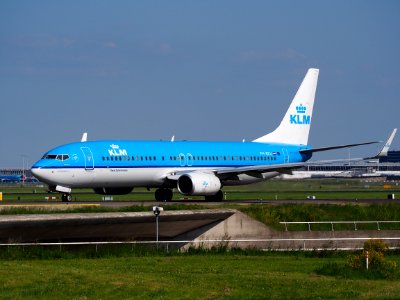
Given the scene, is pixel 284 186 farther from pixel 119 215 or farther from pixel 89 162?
pixel 119 215

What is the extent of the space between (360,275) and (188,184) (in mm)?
31684

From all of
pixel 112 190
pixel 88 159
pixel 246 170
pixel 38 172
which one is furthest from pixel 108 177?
pixel 246 170

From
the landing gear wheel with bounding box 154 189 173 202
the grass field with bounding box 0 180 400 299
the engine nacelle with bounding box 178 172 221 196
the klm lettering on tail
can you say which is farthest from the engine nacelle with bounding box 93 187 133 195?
the grass field with bounding box 0 180 400 299

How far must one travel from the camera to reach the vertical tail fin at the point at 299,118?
7094 cm

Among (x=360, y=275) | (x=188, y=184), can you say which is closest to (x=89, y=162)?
(x=188, y=184)

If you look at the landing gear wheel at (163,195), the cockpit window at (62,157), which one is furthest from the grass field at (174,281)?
the landing gear wheel at (163,195)

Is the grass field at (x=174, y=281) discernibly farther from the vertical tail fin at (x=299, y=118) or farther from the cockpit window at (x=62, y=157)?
the vertical tail fin at (x=299, y=118)

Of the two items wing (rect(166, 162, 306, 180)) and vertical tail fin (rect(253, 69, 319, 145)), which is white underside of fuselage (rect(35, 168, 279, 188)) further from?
vertical tail fin (rect(253, 69, 319, 145))

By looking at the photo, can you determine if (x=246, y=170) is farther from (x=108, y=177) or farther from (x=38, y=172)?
(x=38, y=172)

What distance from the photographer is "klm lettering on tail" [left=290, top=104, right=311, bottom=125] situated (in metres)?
72.1

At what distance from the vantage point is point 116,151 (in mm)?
58000

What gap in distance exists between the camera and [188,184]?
58.2 metres

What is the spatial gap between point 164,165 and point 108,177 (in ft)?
14.5

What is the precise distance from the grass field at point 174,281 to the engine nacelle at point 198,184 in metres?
26.0
